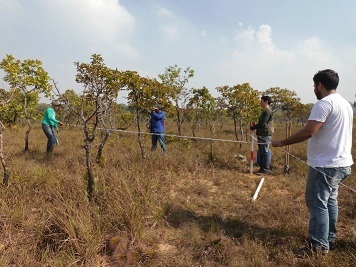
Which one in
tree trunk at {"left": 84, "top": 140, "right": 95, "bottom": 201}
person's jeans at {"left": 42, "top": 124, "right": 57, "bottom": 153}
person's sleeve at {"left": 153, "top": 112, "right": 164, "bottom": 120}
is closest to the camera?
tree trunk at {"left": 84, "top": 140, "right": 95, "bottom": 201}

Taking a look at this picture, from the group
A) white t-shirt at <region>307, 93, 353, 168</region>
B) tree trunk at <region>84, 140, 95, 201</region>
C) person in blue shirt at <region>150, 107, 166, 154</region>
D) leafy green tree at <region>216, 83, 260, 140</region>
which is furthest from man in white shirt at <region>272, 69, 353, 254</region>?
leafy green tree at <region>216, 83, 260, 140</region>

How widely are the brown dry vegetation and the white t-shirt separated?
37.5 inches

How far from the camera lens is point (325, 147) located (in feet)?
8.62

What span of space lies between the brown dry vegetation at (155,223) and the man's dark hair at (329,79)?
1.70 metres

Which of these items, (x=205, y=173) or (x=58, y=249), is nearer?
(x=58, y=249)

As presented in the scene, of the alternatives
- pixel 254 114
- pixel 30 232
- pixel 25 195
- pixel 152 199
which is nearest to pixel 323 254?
pixel 152 199

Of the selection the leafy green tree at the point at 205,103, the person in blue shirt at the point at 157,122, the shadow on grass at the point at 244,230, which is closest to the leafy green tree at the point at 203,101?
the leafy green tree at the point at 205,103

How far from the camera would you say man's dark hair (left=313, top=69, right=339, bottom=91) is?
2.59 metres

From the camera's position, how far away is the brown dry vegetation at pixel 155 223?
272 centimetres

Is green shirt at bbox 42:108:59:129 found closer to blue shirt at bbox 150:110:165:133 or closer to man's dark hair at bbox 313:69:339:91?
blue shirt at bbox 150:110:165:133

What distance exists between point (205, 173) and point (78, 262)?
3.23m

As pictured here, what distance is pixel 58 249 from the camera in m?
2.74

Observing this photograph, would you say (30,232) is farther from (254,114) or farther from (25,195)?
(254,114)

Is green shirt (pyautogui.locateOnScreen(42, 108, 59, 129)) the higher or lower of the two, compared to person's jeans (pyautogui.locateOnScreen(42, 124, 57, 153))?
higher
